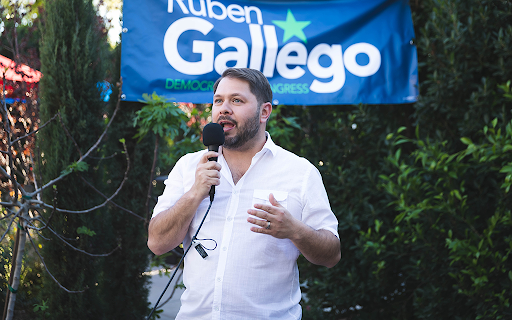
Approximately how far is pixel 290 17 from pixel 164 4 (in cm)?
119

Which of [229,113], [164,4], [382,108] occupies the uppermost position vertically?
[164,4]

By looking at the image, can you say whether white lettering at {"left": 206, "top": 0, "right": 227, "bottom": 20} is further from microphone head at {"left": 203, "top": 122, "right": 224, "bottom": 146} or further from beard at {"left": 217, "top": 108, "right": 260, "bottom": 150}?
microphone head at {"left": 203, "top": 122, "right": 224, "bottom": 146}

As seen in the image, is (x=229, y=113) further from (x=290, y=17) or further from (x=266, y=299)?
(x=290, y=17)

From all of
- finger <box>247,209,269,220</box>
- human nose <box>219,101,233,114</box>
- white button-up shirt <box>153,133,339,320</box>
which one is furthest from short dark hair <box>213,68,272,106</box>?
finger <box>247,209,269,220</box>

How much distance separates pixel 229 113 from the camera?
2150 mm

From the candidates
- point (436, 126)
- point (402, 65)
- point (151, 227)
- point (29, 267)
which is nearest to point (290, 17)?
point (402, 65)

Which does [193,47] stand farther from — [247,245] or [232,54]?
[247,245]

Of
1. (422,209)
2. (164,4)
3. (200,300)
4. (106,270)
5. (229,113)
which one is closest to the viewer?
(200,300)

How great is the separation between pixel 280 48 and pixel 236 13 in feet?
1.71

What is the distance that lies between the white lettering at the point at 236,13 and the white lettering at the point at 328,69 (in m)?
0.74

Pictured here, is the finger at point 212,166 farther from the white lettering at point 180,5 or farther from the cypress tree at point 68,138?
the white lettering at point 180,5

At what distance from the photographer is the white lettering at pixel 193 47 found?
389cm

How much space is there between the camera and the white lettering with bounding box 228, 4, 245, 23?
160 inches

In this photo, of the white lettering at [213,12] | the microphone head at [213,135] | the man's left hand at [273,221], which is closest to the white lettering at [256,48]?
the white lettering at [213,12]
